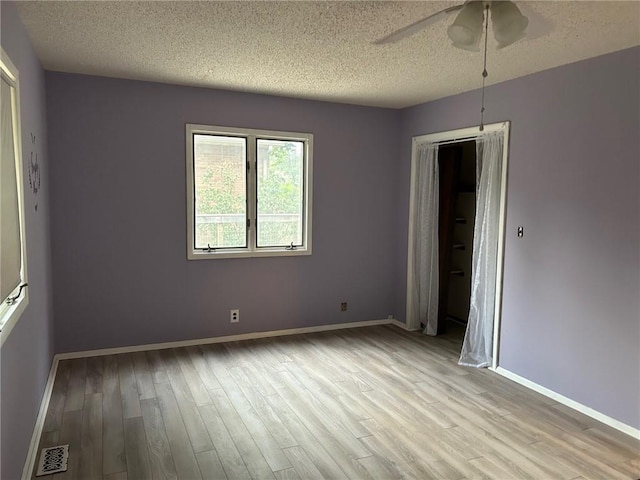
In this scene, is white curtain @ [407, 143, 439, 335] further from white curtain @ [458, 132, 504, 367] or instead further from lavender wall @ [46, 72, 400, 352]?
white curtain @ [458, 132, 504, 367]

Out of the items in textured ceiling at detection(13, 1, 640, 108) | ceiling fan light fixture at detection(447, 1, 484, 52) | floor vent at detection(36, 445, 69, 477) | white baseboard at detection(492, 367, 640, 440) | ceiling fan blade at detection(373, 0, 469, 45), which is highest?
textured ceiling at detection(13, 1, 640, 108)

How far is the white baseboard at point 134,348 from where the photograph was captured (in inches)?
99.9

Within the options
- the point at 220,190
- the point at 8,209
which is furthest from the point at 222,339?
the point at 8,209

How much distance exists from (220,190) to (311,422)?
2.41 meters

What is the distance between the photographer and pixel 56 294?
391 centimetres

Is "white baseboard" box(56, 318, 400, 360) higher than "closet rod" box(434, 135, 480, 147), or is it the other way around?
"closet rod" box(434, 135, 480, 147)

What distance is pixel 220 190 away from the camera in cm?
447

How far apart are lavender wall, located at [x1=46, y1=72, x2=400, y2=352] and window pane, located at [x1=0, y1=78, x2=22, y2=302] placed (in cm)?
166

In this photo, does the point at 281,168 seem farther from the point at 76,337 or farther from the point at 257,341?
the point at 76,337

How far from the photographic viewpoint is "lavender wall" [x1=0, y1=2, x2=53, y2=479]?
208 cm

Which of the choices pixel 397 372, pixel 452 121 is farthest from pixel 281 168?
pixel 397 372

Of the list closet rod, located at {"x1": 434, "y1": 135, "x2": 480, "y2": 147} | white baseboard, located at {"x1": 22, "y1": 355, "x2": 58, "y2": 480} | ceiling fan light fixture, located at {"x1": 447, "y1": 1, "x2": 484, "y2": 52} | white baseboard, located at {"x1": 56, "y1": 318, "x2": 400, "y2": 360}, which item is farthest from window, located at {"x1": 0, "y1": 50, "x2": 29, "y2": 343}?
closet rod, located at {"x1": 434, "y1": 135, "x2": 480, "y2": 147}

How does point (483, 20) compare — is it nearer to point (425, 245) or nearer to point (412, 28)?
point (412, 28)

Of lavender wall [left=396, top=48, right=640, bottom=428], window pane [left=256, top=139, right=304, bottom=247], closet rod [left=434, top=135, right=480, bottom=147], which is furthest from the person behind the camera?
window pane [left=256, top=139, right=304, bottom=247]
